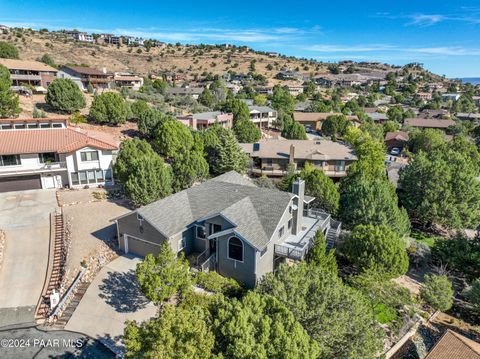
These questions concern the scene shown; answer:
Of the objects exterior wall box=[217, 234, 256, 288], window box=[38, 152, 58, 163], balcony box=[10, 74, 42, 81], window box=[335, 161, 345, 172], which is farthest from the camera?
balcony box=[10, 74, 42, 81]

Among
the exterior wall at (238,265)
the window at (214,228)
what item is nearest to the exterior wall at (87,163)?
the window at (214,228)

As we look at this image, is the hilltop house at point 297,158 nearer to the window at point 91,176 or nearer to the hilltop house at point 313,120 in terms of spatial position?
the window at point 91,176

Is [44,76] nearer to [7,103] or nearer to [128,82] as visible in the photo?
[128,82]

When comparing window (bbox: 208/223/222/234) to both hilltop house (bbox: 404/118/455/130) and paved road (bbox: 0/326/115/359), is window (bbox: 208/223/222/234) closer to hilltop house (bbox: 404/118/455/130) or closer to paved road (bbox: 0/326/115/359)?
paved road (bbox: 0/326/115/359)

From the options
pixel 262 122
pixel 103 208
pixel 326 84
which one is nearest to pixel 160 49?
pixel 326 84

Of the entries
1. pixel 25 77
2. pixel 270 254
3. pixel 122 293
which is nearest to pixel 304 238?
pixel 270 254

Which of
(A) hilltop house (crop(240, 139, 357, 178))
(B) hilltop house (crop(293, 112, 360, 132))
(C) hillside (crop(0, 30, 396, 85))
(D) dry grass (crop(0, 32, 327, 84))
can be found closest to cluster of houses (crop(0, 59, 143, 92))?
(C) hillside (crop(0, 30, 396, 85))

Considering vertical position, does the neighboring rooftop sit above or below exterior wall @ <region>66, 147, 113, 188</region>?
below
